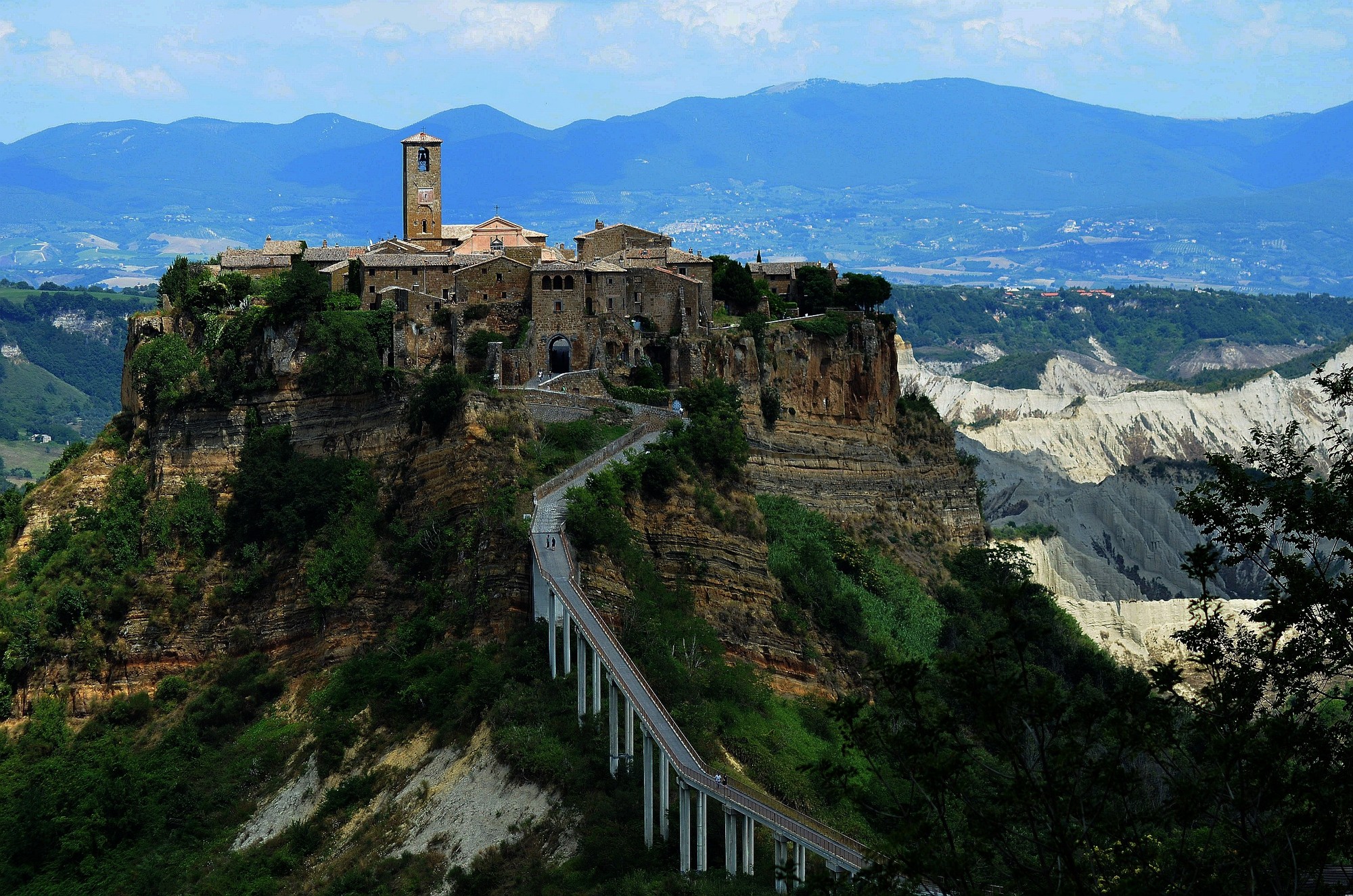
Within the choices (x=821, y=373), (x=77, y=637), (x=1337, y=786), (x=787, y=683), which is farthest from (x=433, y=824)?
(x=821, y=373)

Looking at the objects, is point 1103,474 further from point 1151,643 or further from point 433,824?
point 433,824

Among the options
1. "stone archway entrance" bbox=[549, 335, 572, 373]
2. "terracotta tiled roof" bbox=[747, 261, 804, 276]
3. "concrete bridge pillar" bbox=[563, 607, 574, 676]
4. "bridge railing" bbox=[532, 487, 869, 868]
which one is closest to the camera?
"bridge railing" bbox=[532, 487, 869, 868]

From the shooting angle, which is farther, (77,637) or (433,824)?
(77,637)

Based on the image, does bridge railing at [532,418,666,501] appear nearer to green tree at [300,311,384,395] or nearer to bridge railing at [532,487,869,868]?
bridge railing at [532,487,869,868]

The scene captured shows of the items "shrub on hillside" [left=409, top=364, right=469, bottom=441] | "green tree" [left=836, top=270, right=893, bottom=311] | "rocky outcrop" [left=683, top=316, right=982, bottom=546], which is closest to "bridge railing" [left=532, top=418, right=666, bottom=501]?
"shrub on hillside" [left=409, top=364, right=469, bottom=441]

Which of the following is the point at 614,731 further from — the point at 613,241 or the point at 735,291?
the point at 613,241

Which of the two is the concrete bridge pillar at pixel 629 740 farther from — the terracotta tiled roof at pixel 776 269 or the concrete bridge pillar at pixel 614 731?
the terracotta tiled roof at pixel 776 269

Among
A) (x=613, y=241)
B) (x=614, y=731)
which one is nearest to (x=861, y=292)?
(x=613, y=241)
